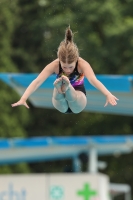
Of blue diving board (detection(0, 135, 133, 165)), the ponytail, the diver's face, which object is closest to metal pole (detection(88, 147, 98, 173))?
blue diving board (detection(0, 135, 133, 165))

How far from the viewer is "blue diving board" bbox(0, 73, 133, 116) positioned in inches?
444

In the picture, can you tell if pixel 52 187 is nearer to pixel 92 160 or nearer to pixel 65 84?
pixel 92 160

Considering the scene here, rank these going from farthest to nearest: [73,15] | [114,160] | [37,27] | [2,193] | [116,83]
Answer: [114,160]
[37,27]
[73,15]
[2,193]
[116,83]

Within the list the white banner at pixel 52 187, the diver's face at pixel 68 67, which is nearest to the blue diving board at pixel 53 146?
the white banner at pixel 52 187

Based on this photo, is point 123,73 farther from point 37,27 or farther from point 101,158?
point 101,158

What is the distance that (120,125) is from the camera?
23.2 metres

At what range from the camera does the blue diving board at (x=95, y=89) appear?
11273mm

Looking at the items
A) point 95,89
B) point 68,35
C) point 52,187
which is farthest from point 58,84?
point 52,187

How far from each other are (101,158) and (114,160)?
1.56 feet

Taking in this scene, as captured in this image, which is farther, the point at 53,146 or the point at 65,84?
the point at 53,146

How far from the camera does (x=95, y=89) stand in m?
11.6

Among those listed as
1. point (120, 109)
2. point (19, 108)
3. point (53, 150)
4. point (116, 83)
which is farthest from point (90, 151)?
point (19, 108)

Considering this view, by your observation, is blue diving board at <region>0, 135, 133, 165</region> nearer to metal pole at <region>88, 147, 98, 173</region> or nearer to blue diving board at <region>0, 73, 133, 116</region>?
metal pole at <region>88, 147, 98, 173</region>

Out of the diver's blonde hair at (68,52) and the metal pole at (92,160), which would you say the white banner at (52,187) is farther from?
the diver's blonde hair at (68,52)
